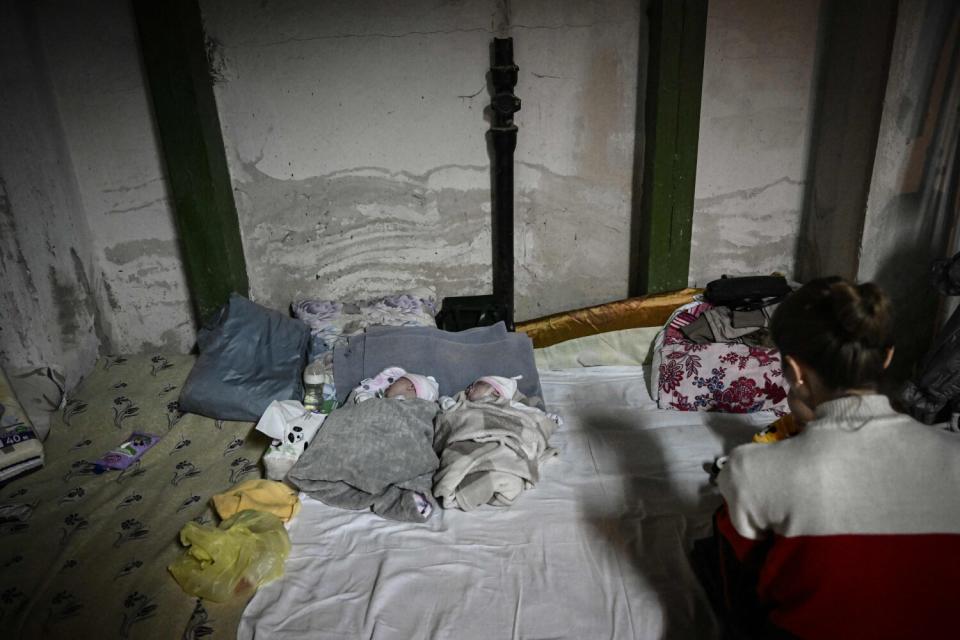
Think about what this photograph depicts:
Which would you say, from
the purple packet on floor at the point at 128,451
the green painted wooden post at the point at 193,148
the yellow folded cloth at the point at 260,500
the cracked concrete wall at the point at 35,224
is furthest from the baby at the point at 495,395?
the cracked concrete wall at the point at 35,224

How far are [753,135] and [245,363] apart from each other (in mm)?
2771

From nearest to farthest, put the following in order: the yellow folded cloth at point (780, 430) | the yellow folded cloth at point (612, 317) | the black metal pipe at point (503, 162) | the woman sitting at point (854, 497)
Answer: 1. the woman sitting at point (854, 497)
2. the yellow folded cloth at point (780, 430)
3. the black metal pipe at point (503, 162)
4. the yellow folded cloth at point (612, 317)

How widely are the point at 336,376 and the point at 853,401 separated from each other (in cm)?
213

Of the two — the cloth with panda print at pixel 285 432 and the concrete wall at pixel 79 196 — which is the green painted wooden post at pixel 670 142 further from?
the concrete wall at pixel 79 196

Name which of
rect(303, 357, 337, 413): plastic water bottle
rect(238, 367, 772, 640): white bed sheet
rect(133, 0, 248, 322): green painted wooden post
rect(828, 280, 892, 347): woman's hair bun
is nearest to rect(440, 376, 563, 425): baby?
rect(238, 367, 772, 640): white bed sheet

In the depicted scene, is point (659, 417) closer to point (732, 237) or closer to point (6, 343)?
point (732, 237)

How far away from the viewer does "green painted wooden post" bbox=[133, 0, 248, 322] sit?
273 centimetres

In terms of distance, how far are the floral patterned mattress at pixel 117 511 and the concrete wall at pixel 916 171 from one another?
2.94 metres

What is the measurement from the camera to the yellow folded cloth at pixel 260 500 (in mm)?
2111

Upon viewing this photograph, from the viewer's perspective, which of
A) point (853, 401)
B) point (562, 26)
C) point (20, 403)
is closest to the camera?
point (853, 401)

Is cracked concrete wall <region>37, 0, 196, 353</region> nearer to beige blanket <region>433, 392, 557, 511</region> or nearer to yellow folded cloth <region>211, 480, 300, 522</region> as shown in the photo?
yellow folded cloth <region>211, 480, 300, 522</region>

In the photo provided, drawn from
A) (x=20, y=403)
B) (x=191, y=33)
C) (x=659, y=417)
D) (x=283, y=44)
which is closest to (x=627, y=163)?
(x=659, y=417)

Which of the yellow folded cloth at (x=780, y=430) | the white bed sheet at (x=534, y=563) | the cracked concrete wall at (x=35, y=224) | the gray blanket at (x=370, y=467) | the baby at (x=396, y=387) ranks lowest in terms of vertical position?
the white bed sheet at (x=534, y=563)

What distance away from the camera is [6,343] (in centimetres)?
262
